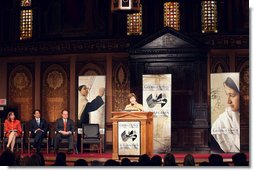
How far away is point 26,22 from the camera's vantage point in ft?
55.5

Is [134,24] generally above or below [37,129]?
above

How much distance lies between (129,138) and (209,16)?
5966 mm

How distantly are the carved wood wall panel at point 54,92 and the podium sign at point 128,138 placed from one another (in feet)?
17.9

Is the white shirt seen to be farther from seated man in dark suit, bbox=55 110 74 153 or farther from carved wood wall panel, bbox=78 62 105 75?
carved wood wall panel, bbox=78 62 105 75

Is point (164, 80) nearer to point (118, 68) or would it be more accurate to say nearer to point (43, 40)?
point (118, 68)

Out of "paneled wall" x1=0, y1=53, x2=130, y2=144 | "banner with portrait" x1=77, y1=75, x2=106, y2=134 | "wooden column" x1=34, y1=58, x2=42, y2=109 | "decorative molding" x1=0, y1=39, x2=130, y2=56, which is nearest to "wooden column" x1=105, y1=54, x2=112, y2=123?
"paneled wall" x1=0, y1=53, x2=130, y2=144

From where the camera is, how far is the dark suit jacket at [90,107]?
15.0 m

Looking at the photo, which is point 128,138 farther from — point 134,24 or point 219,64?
point 134,24

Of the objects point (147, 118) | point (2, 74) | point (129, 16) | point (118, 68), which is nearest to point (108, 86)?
point (118, 68)

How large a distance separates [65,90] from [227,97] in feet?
15.6

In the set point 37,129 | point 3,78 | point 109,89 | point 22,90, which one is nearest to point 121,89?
point 109,89

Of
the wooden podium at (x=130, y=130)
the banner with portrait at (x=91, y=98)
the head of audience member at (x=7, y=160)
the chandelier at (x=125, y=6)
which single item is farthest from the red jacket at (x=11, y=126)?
the head of audience member at (x=7, y=160)

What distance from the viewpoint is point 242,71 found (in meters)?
15.4

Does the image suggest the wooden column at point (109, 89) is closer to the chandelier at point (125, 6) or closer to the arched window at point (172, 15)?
the arched window at point (172, 15)
